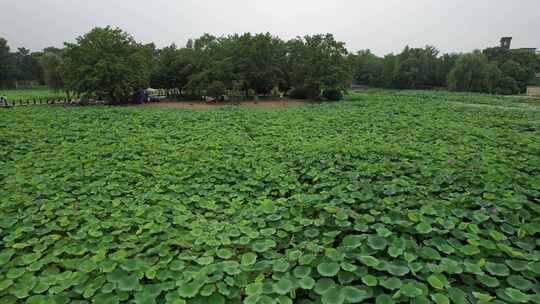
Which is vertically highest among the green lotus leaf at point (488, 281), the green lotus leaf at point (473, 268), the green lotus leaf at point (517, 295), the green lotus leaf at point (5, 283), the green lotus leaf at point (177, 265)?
the green lotus leaf at point (473, 268)

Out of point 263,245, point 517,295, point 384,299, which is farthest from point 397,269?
point 263,245

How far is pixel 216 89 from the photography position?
24.3m

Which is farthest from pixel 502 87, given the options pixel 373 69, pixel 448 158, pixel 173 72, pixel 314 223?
pixel 314 223

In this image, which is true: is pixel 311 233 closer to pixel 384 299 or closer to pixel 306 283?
pixel 306 283

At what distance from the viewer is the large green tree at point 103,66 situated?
64.9 ft

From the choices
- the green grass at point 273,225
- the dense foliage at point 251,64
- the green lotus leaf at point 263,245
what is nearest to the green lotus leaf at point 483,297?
the green grass at point 273,225

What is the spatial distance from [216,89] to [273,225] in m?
22.5

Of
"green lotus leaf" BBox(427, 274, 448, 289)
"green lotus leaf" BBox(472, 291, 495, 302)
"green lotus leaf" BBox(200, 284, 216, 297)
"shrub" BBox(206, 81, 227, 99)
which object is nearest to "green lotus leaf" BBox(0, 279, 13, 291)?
"green lotus leaf" BBox(200, 284, 216, 297)

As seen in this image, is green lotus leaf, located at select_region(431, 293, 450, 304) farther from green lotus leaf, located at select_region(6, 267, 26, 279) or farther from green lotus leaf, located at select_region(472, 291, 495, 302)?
green lotus leaf, located at select_region(6, 267, 26, 279)

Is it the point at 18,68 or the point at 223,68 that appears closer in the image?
the point at 223,68

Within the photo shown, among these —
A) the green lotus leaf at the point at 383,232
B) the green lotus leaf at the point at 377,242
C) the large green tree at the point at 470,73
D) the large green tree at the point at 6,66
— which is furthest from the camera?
the large green tree at the point at 6,66

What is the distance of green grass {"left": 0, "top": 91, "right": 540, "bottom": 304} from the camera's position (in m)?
2.04

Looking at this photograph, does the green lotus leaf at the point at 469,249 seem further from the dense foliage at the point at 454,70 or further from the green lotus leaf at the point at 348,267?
the dense foliage at the point at 454,70

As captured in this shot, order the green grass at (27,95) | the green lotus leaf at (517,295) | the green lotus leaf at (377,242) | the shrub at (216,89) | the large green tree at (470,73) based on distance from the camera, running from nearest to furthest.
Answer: the green lotus leaf at (517,295) < the green lotus leaf at (377,242) < the shrub at (216,89) < the green grass at (27,95) < the large green tree at (470,73)
